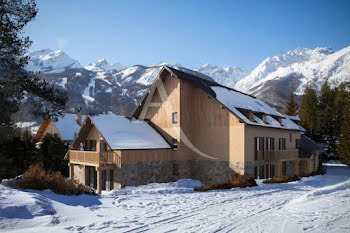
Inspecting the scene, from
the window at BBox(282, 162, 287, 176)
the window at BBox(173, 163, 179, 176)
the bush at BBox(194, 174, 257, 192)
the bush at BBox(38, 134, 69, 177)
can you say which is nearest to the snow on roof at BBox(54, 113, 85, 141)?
the bush at BBox(38, 134, 69, 177)

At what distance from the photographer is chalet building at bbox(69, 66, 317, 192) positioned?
945 inches

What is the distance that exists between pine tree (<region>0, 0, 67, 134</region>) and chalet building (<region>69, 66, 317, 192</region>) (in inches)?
316

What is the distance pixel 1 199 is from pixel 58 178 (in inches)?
165

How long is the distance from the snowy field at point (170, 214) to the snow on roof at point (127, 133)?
36.0 feet

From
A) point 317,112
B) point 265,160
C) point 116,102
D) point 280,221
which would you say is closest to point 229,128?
point 265,160

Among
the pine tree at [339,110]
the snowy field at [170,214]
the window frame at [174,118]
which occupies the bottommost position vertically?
the snowy field at [170,214]

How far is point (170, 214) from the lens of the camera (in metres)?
10.0

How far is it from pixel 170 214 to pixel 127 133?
640 inches

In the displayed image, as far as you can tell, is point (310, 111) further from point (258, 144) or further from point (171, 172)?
point (171, 172)

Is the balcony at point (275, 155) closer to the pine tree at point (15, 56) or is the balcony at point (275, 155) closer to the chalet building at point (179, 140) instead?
the chalet building at point (179, 140)

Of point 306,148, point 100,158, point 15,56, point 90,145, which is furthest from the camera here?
point 306,148

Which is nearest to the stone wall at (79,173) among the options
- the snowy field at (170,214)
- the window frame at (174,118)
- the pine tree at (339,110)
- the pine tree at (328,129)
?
the window frame at (174,118)

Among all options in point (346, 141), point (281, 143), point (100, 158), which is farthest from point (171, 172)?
point (346, 141)

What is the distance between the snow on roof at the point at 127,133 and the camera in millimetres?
24047
